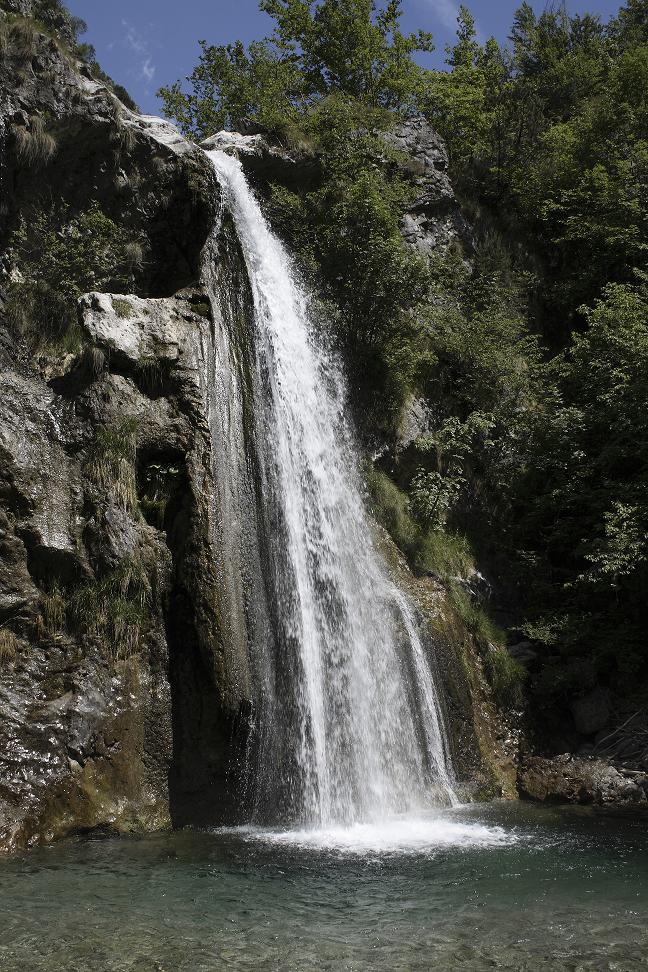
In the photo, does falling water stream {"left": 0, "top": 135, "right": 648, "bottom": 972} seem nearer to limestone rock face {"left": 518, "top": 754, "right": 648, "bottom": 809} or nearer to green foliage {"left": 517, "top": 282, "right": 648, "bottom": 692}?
limestone rock face {"left": 518, "top": 754, "right": 648, "bottom": 809}

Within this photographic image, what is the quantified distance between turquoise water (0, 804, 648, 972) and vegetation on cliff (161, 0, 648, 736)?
468 cm

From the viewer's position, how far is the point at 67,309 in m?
11.4

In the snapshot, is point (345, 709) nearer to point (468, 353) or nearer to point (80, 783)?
point (80, 783)

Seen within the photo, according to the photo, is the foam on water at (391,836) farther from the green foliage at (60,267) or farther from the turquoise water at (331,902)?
the green foliage at (60,267)

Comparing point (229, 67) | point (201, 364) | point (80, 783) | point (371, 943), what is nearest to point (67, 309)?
point (201, 364)

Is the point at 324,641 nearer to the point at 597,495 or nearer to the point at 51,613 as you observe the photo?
the point at 51,613

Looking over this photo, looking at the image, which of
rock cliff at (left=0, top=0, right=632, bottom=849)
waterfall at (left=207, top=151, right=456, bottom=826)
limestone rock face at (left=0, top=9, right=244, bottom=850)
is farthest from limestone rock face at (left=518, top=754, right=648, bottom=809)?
limestone rock face at (left=0, top=9, right=244, bottom=850)

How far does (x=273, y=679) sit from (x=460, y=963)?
15.3 feet

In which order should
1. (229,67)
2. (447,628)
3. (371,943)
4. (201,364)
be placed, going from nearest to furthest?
(371,943) → (201,364) → (447,628) → (229,67)

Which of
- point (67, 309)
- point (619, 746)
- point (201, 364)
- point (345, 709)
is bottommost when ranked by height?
point (619, 746)

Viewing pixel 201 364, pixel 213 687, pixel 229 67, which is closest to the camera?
pixel 213 687

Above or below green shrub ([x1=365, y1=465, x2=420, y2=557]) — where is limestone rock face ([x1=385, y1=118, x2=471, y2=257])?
above

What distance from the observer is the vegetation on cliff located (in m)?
12.3

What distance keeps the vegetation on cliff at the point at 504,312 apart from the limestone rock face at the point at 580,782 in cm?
120
